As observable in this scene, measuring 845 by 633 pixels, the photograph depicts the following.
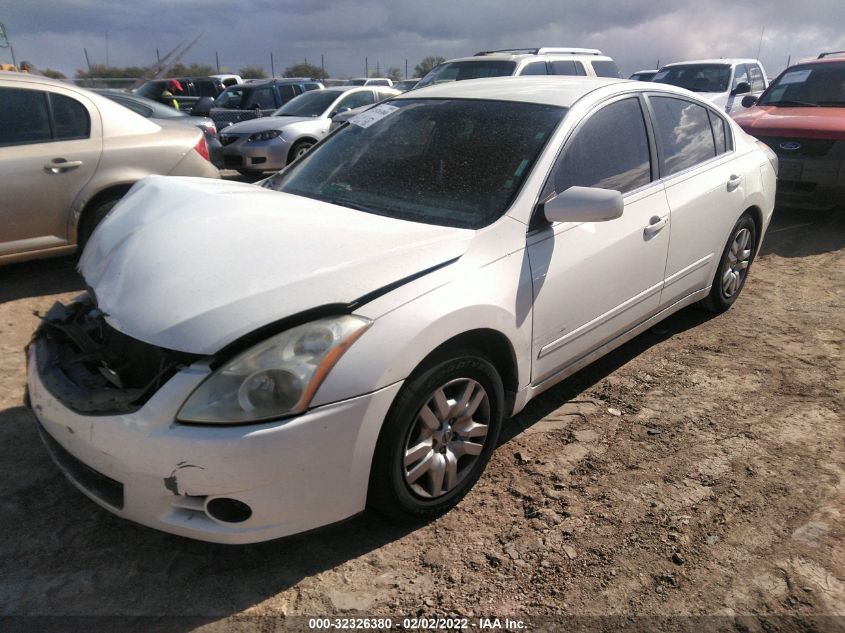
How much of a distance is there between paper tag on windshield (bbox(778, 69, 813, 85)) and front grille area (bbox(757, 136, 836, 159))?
1504 millimetres

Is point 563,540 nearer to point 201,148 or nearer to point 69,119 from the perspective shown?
point 201,148

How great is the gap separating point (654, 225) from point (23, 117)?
4534mm

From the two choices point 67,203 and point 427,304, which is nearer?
point 427,304

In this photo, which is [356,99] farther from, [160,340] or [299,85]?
[160,340]

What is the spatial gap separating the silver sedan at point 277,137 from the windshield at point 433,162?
6.18m

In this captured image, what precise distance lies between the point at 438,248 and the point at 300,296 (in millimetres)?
602

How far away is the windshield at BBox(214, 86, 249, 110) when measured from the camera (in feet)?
47.1

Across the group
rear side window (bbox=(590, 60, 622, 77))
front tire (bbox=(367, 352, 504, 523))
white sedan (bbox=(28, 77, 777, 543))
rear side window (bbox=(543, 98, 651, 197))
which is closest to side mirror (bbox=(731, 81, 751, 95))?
rear side window (bbox=(590, 60, 622, 77))

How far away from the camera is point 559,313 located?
2.90 metres

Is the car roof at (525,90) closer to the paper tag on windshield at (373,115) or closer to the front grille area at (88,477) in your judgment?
the paper tag on windshield at (373,115)

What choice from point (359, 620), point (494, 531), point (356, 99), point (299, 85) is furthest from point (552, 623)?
point (299, 85)

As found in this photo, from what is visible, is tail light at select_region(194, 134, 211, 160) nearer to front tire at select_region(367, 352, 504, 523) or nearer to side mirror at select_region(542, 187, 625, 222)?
side mirror at select_region(542, 187, 625, 222)

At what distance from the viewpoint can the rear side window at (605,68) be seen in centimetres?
1078

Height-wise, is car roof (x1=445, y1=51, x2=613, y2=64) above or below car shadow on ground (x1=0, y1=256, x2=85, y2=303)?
above
